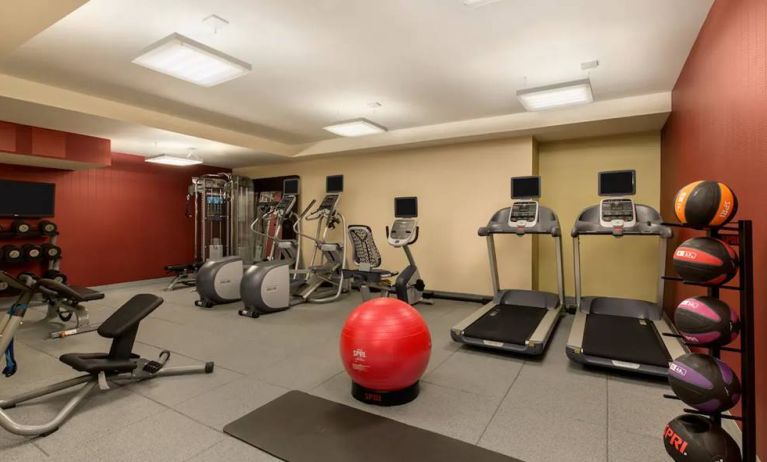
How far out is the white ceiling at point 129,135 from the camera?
4.36 m

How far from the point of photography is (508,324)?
12.9 ft

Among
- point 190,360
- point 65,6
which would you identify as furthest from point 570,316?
point 65,6

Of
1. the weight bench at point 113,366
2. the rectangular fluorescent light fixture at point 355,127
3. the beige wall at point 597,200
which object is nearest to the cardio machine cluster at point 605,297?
the beige wall at point 597,200

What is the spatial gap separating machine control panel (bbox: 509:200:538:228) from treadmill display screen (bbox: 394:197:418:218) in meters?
1.42

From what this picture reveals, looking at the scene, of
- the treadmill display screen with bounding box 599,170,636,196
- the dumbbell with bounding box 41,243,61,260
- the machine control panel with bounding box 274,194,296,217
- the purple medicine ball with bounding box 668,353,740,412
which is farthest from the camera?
the machine control panel with bounding box 274,194,296,217

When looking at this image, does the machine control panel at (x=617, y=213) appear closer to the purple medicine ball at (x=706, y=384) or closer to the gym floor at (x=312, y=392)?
the gym floor at (x=312, y=392)

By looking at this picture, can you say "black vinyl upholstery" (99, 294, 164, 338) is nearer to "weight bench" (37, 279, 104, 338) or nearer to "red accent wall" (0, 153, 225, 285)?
"weight bench" (37, 279, 104, 338)

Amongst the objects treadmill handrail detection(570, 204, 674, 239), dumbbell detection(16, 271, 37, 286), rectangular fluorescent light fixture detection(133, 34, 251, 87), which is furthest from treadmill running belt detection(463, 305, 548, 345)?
dumbbell detection(16, 271, 37, 286)

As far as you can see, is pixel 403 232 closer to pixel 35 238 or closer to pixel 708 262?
pixel 708 262

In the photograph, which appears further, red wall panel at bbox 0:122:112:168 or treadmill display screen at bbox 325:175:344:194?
treadmill display screen at bbox 325:175:344:194

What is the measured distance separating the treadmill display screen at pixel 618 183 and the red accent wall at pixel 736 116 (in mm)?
813

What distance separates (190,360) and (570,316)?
4392mm

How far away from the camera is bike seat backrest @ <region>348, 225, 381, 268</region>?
5645mm

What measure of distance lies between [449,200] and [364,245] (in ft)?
5.46
